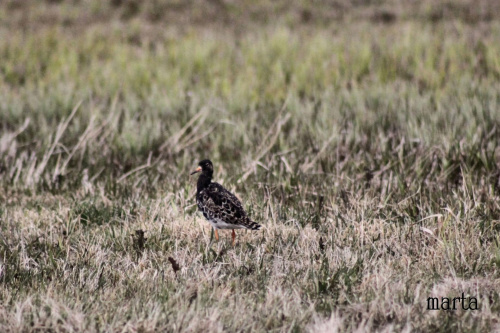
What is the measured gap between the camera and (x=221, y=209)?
3.41 meters

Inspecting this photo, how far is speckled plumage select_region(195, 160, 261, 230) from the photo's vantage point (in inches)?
133

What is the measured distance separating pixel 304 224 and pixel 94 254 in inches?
50.8

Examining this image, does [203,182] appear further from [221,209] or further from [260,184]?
[260,184]

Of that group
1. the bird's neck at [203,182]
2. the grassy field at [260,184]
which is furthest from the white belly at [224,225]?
the bird's neck at [203,182]

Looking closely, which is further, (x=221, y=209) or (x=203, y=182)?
(x=203, y=182)

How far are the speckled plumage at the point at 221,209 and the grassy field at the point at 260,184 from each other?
167 millimetres

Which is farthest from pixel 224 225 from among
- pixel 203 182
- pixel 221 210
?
pixel 203 182

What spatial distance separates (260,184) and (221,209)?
3.68 ft

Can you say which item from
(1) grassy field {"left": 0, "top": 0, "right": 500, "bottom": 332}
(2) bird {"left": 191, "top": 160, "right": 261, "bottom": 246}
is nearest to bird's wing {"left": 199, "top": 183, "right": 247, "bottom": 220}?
(2) bird {"left": 191, "top": 160, "right": 261, "bottom": 246}

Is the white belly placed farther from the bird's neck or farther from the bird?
the bird's neck

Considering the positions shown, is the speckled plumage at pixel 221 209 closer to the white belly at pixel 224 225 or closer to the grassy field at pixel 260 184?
the white belly at pixel 224 225

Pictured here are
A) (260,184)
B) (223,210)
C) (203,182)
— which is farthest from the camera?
(260,184)

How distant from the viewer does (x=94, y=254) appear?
11.5 feet

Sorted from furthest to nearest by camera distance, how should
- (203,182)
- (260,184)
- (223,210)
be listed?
(260,184) < (203,182) < (223,210)
